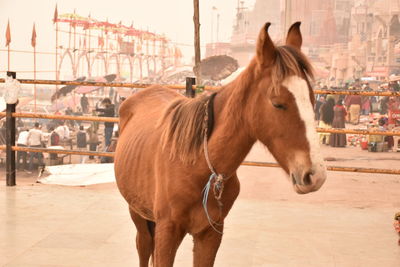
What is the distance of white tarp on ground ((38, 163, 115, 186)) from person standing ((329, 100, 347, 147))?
672 centimetres

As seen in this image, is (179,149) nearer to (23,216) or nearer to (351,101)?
Answer: (23,216)

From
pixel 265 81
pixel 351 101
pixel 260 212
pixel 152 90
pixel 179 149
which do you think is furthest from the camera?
pixel 351 101

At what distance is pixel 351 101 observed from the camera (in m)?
14.4

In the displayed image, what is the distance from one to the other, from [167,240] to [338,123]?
1061 cm

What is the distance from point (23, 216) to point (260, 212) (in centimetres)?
210

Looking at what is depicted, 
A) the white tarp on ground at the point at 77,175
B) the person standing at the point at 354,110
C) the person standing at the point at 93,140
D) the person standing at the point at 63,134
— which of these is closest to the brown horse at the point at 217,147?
the white tarp on ground at the point at 77,175

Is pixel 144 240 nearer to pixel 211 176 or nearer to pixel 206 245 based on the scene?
pixel 206 245

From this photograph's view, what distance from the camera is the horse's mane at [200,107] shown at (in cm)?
180

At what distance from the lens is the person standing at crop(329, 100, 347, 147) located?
39.7ft

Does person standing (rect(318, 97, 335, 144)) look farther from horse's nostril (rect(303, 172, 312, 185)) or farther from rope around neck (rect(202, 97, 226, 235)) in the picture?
horse's nostril (rect(303, 172, 312, 185))

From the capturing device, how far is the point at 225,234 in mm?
4160

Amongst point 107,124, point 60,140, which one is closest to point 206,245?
point 107,124

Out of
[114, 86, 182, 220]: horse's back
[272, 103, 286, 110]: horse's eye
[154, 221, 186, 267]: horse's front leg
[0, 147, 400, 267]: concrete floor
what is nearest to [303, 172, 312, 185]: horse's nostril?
[272, 103, 286, 110]: horse's eye

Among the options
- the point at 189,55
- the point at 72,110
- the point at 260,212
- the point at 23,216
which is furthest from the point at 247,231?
the point at 189,55
